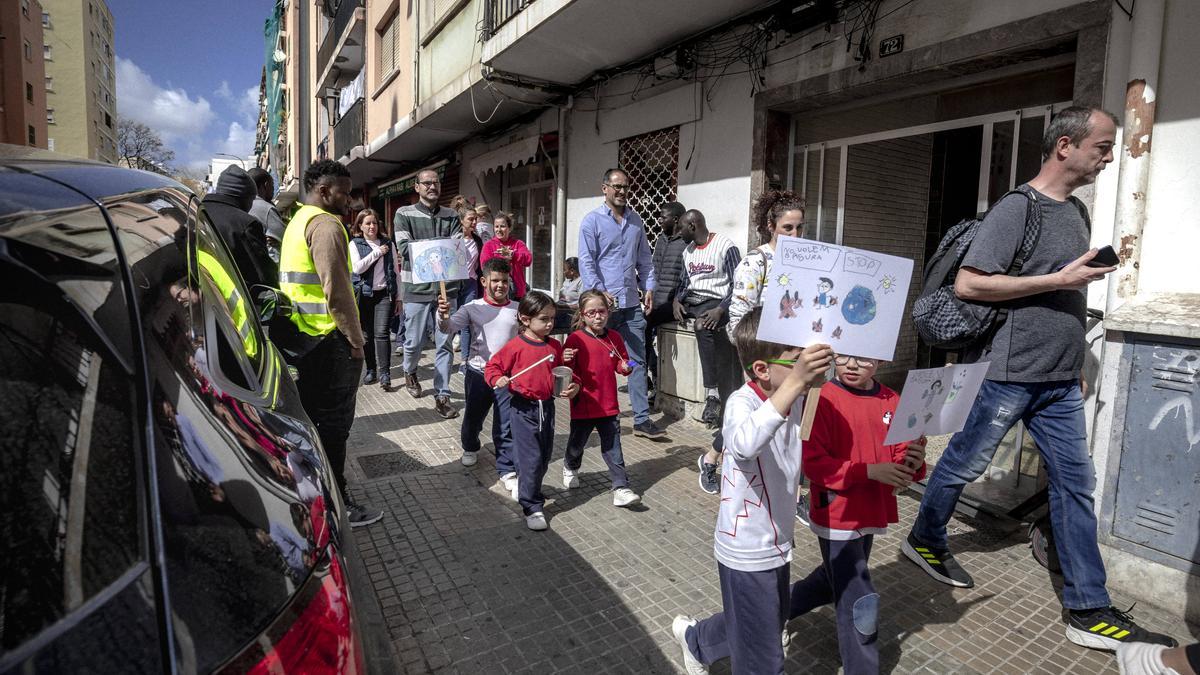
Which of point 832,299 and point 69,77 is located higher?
point 69,77

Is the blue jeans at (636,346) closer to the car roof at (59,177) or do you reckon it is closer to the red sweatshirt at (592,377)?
the red sweatshirt at (592,377)

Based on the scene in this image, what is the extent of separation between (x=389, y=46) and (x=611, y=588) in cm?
1377

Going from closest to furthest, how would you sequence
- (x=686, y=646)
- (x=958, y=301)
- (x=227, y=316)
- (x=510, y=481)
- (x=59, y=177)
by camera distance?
(x=59, y=177)
(x=227, y=316)
(x=686, y=646)
(x=958, y=301)
(x=510, y=481)

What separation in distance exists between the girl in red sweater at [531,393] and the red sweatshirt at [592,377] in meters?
0.11

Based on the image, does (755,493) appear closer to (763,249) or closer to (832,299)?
(832,299)

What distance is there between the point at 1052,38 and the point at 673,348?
11.4 feet

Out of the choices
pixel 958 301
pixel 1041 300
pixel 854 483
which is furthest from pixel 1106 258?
pixel 854 483

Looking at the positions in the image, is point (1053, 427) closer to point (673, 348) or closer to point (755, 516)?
point (755, 516)

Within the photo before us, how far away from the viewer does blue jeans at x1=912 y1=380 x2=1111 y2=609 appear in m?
2.71

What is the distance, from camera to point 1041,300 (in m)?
2.80

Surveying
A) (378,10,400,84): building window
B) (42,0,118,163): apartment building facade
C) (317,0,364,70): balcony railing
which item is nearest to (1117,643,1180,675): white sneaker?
(378,10,400,84): building window

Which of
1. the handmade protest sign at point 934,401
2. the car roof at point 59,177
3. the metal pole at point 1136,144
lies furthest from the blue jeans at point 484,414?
the metal pole at point 1136,144

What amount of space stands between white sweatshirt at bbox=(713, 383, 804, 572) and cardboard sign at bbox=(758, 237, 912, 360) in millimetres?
276

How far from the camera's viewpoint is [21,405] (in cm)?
80
